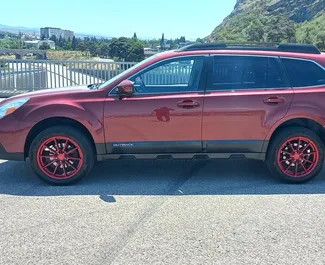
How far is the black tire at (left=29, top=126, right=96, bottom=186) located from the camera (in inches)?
176

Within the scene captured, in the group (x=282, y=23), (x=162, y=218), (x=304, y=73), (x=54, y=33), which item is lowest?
(x=162, y=218)

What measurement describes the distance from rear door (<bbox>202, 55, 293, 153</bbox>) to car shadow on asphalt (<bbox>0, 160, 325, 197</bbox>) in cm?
51

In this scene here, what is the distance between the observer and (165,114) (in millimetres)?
4484

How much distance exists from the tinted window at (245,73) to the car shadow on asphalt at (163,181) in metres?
1.33

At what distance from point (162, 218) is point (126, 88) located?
1.75 metres

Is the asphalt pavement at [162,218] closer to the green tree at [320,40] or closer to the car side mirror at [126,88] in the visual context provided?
the car side mirror at [126,88]

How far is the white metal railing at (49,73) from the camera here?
11445 mm

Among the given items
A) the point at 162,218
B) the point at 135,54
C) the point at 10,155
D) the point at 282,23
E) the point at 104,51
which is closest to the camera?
the point at 162,218

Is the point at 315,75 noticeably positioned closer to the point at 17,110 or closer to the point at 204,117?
the point at 204,117

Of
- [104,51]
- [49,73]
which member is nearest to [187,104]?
[49,73]

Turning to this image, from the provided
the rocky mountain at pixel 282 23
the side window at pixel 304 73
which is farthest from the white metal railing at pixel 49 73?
the rocky mountain at pixel 282 23

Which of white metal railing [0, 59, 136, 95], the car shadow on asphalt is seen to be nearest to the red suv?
the car shadow on asphalt

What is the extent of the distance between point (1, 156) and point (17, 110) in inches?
26.3

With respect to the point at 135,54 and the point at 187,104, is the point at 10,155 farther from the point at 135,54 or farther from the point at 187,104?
the point at 135,54
